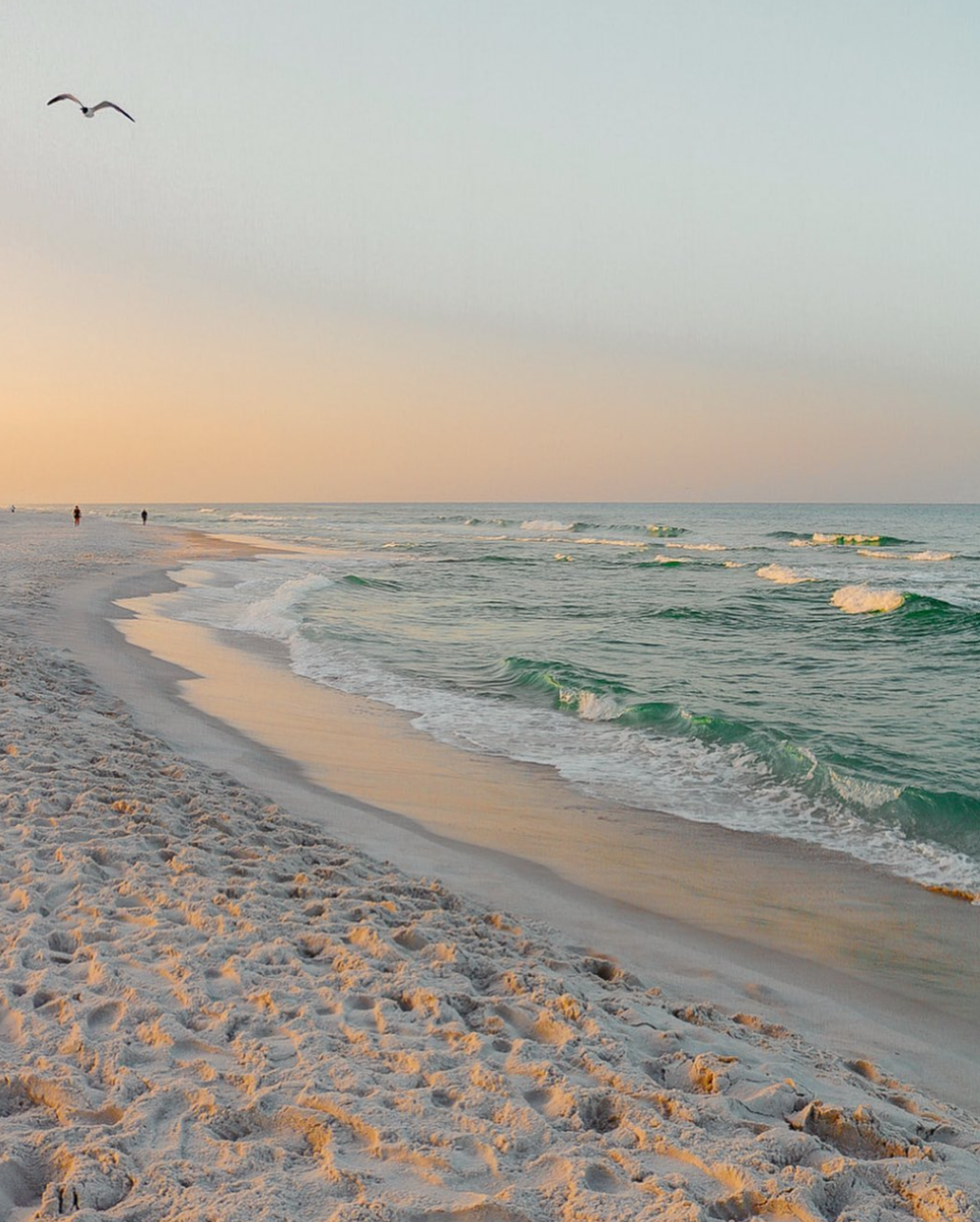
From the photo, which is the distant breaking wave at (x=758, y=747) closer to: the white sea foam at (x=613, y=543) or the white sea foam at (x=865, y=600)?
the white sea foam at (x=865, y=600)

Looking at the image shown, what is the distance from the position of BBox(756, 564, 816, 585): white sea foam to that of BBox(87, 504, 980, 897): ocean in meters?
0.46

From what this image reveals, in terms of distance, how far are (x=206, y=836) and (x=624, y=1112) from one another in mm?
3676

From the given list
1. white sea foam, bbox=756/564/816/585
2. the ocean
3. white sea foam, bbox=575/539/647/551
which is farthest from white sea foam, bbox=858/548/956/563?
the ocean

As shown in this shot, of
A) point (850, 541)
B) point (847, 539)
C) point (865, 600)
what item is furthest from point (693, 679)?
point (847, 539)

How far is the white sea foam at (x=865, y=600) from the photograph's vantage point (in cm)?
2344

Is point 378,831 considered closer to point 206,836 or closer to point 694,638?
point 206,836

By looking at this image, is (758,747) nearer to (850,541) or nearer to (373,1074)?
(373,1074)

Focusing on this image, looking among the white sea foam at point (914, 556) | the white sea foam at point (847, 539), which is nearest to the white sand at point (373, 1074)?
the white sea foam at point (914, 556)

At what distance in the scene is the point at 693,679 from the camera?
1393 centimetres

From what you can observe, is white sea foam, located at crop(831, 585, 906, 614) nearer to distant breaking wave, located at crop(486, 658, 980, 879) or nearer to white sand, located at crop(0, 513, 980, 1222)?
distant breaking wave, located at crop(486, 658, 980, 879)

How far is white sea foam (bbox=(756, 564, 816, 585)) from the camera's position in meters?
32.8

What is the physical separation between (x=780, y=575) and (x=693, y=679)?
22.5m

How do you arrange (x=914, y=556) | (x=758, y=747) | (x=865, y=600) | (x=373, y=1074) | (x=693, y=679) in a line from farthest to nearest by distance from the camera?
(x=914, y=556), (x=865, y=600), (x=693, y=679), (x=758, y=747), (x=373, y=1074)

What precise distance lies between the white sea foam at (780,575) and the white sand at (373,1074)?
29532 mm
